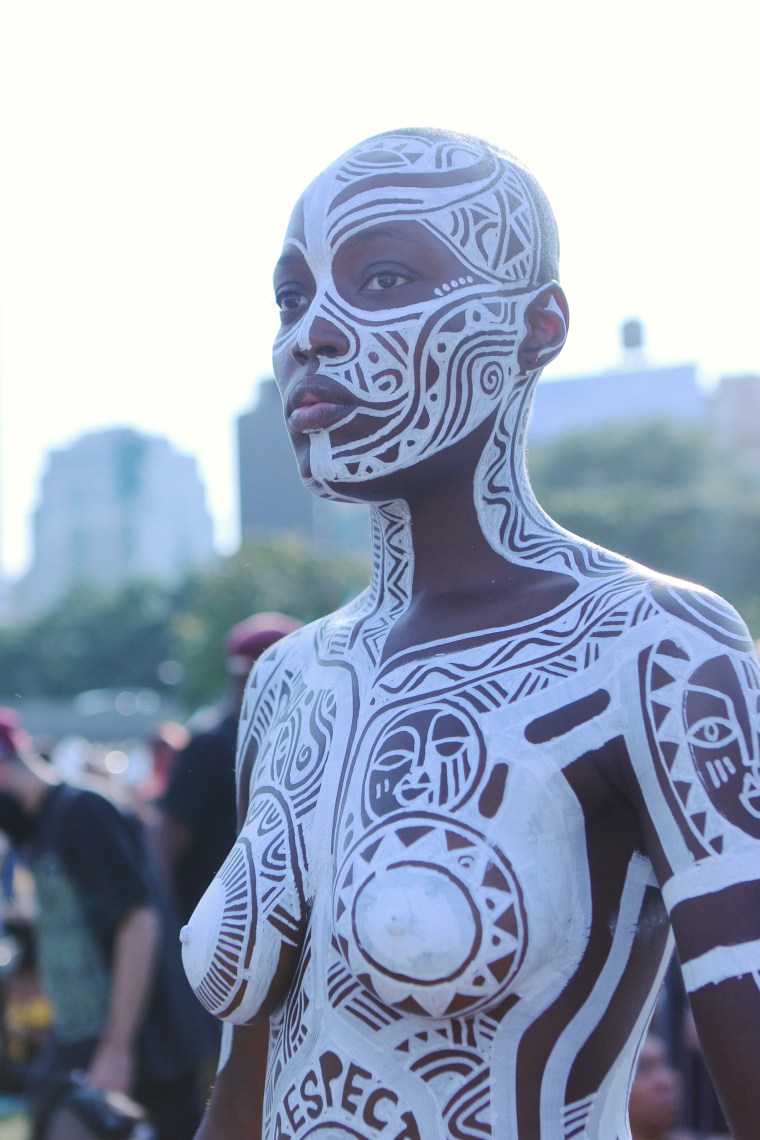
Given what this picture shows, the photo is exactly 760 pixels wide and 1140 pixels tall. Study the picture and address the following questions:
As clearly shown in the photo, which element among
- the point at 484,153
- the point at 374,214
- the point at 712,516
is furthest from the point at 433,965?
the point at 712,516

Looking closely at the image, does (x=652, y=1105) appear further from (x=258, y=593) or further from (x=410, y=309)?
(x=258, y=593)

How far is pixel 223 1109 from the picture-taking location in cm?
227

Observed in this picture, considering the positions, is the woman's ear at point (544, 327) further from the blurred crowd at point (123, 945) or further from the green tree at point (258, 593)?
the green tree at point (258, 593)

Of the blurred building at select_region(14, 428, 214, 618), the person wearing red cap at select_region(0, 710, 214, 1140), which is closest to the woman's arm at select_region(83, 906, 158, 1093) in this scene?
the person wearing red cap at select_region(0, 710, 214, 1140)

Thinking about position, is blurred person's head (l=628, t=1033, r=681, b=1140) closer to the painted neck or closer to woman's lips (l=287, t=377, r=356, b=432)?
the painted neck

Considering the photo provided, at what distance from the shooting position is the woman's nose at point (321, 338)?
6.89ft

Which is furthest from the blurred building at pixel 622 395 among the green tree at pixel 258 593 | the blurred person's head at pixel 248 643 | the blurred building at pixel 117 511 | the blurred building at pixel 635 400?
the blurred person's head at pixel 248 643

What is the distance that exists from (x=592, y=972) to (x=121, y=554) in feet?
315

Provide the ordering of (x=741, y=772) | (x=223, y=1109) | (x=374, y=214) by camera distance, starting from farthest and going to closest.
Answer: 1. (x=223, y=1109)
2. (x=374, y=214)
3. (x=741, y=772)

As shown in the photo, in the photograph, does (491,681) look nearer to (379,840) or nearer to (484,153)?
(379,840)

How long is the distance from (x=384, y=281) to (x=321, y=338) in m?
0.13

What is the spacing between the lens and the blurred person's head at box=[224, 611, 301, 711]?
4832mm

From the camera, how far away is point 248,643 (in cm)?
488

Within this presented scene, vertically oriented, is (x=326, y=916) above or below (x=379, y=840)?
below
